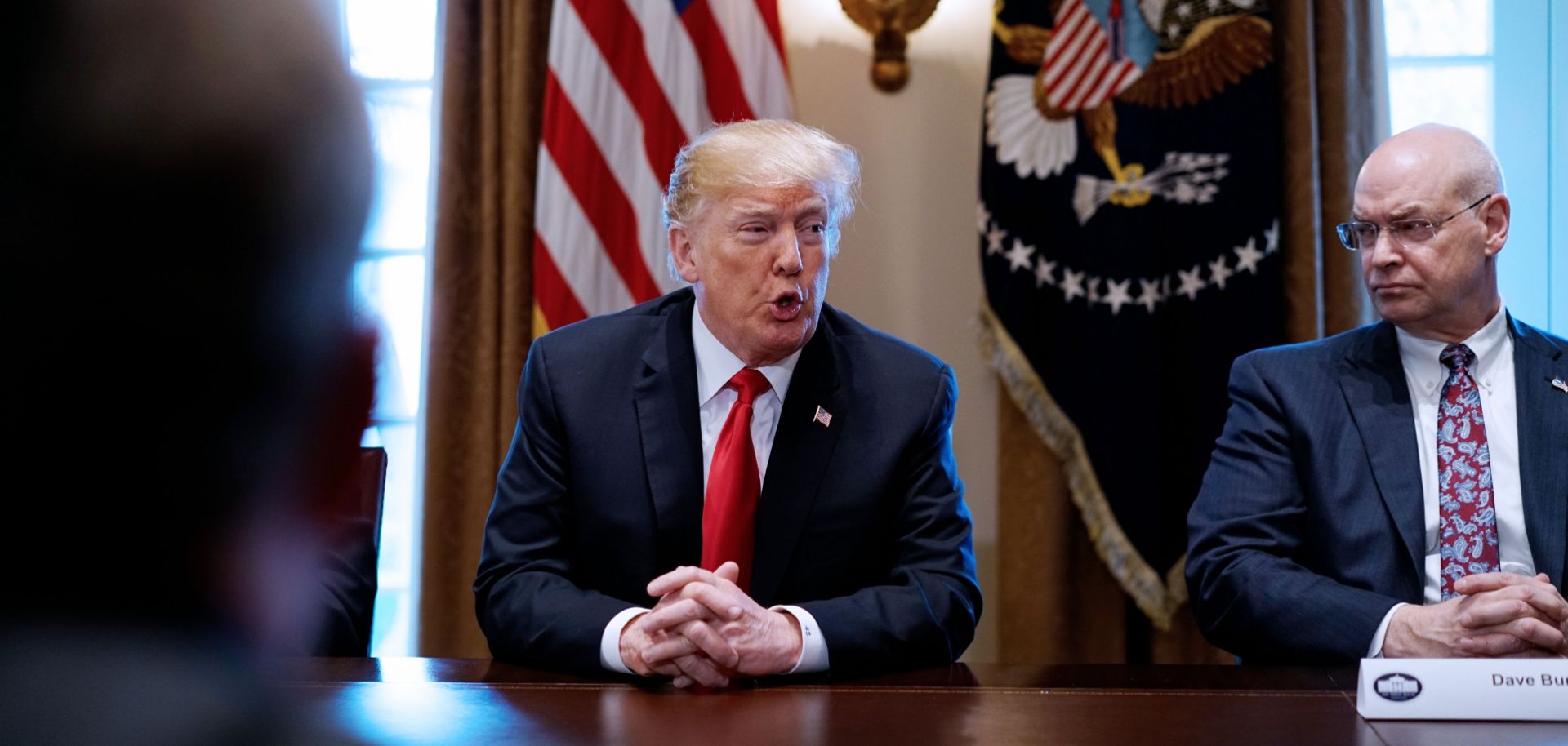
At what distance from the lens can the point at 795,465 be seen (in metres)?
2.25

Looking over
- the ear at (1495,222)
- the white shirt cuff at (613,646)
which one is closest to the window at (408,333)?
the white shirt cuff at (613,646)

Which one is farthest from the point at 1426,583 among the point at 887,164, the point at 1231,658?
the point at 887,164

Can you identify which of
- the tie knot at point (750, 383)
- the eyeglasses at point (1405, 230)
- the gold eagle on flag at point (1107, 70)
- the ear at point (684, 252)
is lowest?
the tie knot at point (750, 383)

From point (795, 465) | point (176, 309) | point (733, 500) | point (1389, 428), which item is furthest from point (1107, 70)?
point (176, 309)

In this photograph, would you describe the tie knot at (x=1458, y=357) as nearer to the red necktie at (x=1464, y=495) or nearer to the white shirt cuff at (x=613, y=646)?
the red necktie at (x=1464, y=495)

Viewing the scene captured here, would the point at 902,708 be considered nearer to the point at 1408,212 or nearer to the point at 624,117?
the point at 1408,212

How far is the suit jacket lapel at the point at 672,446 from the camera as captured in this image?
222 centimetres

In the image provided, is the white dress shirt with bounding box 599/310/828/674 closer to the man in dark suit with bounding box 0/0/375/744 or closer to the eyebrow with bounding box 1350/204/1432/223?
the eyebrow with bounding box 1350/204/1432/223

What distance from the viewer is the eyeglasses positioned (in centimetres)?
248

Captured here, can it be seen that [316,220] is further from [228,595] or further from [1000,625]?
[1000,625]

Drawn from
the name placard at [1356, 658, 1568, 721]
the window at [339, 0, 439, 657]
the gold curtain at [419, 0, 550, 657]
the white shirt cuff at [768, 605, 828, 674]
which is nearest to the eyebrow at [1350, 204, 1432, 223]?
the name placard at [1356, 658, 1568, 721]

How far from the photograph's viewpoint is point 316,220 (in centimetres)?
40

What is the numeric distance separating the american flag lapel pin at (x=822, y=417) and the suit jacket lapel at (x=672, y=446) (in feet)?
0.65

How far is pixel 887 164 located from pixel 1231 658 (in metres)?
1.64
